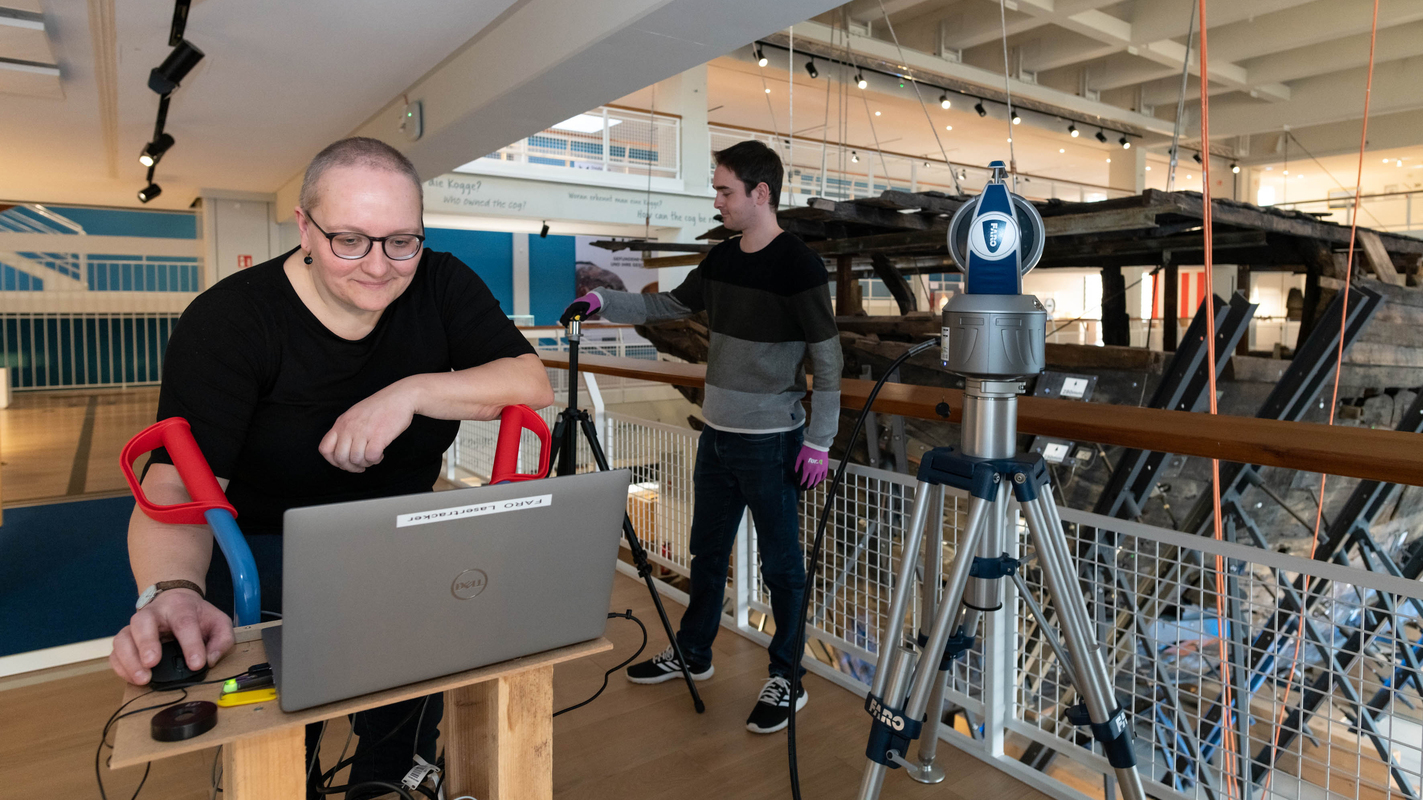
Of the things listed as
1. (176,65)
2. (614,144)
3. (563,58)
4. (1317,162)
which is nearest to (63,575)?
(176,65)

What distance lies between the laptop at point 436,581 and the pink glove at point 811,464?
1300mm

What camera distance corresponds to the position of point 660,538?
11.9 feet

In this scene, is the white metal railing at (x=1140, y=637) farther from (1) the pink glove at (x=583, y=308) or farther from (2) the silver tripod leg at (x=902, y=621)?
(1) the pink glove at (x=583, y=308)

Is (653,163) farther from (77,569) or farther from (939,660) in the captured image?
(939,660)

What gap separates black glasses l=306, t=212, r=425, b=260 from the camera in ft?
3.72

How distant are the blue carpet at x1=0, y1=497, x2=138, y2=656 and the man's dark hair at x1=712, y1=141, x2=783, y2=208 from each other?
2879mm

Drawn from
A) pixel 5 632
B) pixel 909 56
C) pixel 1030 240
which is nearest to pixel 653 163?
pixel 909 56

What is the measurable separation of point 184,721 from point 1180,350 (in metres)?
4.37

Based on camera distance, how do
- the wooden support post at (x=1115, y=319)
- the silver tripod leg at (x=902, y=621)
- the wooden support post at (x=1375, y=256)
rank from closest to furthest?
the silver tripod leg at (x=902, y=621), the wooden support post at (x=1375, y=256), the wooden support post at (x=1115, y=319)

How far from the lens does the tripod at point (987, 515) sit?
1.37 metres

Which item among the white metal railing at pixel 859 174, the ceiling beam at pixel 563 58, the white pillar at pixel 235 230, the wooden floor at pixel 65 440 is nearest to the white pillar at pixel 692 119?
the white metal railing at pixel 859 174

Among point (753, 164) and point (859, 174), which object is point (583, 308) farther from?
point (859, 174)

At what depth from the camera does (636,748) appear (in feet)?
7.54

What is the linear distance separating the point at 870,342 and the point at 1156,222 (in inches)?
70.4
